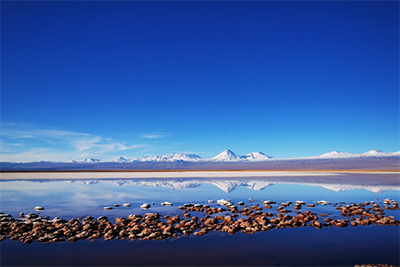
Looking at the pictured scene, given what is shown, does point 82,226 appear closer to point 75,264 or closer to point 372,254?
point 75,264

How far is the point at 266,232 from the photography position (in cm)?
1045

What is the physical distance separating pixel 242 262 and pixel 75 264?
4.77 meters

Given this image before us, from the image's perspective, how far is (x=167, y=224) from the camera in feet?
37.0

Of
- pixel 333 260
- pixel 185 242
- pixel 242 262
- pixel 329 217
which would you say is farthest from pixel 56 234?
pixel 329 217

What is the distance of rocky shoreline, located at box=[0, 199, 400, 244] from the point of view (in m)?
9.88

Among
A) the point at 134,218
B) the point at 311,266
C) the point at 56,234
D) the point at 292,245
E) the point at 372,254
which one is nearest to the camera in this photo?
the point at 311,266

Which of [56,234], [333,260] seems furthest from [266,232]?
[56,234]

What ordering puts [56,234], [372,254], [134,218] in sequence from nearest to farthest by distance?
[372,254] < [56,234] < [134,218]

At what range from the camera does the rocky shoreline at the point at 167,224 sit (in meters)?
9.88

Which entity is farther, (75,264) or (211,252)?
(211,252)

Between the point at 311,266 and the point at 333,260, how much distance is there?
0.87 meters

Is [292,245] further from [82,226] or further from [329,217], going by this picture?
[82,226]

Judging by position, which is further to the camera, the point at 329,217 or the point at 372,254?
the point at 329,217

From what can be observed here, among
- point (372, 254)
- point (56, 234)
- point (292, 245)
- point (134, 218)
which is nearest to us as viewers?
point (372, 254)
